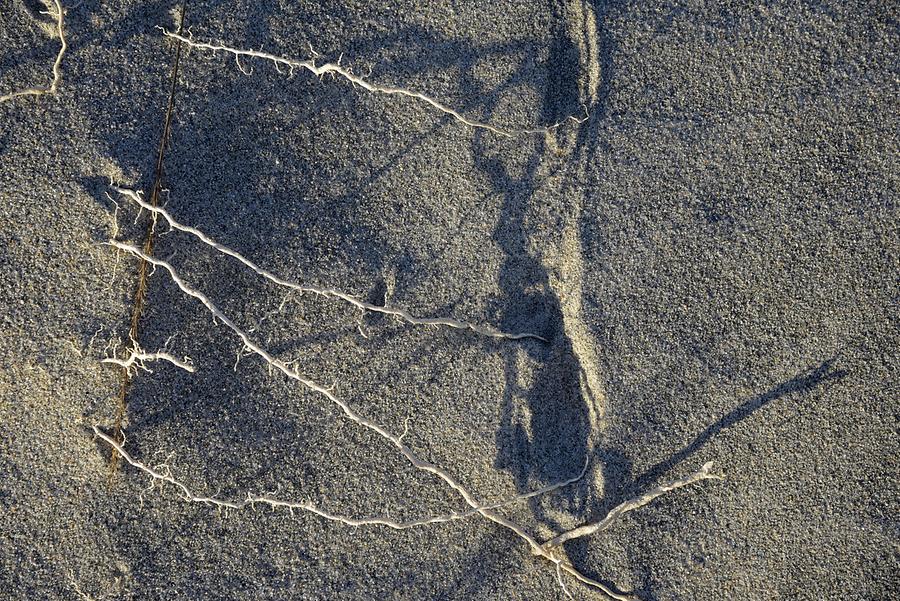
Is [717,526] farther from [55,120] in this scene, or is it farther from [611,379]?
[55,120]

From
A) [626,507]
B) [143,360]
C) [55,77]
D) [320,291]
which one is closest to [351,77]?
[320,291]

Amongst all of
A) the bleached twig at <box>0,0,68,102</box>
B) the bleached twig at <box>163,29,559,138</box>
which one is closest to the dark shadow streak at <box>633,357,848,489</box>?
the bleached twig at <box>163,29,559,138</box>

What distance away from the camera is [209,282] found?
1574 mm

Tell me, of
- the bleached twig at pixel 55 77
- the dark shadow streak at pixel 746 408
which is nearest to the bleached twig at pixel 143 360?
the bleached twig at pixel 55 77

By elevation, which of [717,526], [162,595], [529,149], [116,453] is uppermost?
[529,149]

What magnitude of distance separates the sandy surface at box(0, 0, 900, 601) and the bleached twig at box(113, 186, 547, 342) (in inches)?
1.0

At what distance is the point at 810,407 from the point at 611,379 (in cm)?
51

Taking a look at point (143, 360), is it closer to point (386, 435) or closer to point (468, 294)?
point (386, 435)

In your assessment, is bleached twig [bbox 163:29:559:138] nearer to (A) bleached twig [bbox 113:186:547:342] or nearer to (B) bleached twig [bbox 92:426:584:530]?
(A) bleached twig [bbox 113:186:547:342]

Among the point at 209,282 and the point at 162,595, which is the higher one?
the point at 209,282

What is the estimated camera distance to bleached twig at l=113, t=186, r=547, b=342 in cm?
153

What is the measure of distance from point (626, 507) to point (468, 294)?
663 millimetres

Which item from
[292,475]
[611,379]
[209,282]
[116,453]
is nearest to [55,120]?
[209,282]

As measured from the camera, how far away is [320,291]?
5.08 ft
